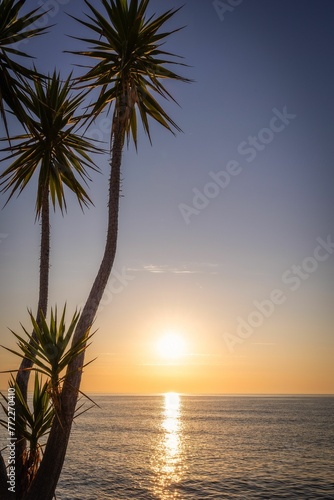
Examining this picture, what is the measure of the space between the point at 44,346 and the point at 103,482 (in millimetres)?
16518

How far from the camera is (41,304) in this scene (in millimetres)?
9859

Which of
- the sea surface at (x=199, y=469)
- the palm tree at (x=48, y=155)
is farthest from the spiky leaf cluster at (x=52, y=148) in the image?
the sea surface at (x=199, y=469)

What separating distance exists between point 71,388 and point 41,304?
238cm

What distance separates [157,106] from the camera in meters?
9.83

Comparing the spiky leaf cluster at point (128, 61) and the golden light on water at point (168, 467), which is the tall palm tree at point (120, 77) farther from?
the golden light on water at point (168, 467)

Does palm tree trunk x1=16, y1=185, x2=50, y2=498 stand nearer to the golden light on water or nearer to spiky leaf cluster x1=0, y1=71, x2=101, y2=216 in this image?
spiky leaf cluster x1=0, y1=71, x2=101, y2=216

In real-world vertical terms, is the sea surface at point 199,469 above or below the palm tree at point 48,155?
below

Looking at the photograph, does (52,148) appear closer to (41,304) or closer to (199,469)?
(41,304)

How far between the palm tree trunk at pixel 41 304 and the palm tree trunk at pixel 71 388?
2.13ft

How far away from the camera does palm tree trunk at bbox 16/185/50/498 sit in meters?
8.47

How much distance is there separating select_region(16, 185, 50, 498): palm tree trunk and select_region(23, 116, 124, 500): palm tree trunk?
A: 0.65m

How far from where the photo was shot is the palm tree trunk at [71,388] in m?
7.89

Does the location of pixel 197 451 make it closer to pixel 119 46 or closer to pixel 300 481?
pixel 300 481

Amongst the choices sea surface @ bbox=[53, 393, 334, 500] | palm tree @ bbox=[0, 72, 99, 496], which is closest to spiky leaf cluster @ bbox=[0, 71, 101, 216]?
palm tree @ bbox=[0, 72, 99, 496]
